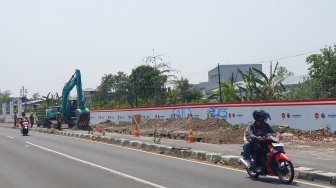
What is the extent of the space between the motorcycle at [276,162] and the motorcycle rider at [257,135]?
13cm

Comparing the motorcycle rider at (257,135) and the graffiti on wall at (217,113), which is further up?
the graffiti on wall at (217,113)

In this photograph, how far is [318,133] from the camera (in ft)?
74.6

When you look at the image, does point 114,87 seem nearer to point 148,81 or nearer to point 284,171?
point 148,81

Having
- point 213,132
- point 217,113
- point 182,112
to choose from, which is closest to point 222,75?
point 182,112

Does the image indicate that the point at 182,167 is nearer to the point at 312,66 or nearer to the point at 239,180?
the point at 239,180

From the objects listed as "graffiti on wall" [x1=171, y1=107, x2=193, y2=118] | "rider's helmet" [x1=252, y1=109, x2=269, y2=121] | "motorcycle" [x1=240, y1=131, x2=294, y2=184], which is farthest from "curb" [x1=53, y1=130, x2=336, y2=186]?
"graffiti on wall" [x1=171, y1=107, x2=193, y2=118]

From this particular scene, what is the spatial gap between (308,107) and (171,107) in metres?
14.8

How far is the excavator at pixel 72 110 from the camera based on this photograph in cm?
3981

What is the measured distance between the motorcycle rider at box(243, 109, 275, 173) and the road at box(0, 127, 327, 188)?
1.79 ft

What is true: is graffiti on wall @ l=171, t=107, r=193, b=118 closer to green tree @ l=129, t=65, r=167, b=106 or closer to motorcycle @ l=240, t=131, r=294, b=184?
green tree @ l=129, t=65, r=167, b=106

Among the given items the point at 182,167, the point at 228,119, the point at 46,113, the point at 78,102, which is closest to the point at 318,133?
the point at 228,119

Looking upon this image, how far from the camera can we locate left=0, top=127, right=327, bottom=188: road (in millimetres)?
11000

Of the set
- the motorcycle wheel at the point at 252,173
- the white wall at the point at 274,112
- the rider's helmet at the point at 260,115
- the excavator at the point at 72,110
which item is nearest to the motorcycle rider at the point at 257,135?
the rider's helmet at the point at 260,115

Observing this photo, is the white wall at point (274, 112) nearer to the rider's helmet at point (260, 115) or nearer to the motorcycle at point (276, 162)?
the rider's helmet at point (260, 115)
